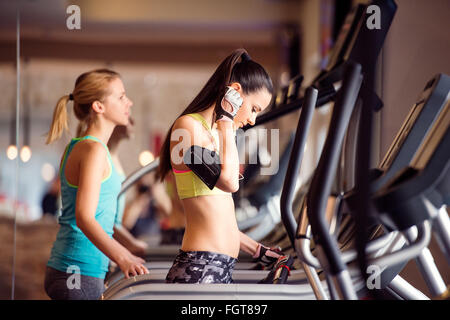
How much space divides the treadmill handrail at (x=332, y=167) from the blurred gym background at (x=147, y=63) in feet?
2.18

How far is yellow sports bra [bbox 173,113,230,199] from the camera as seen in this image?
1457 millimetres

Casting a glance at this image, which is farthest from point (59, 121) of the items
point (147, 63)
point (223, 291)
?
point (147, 63)

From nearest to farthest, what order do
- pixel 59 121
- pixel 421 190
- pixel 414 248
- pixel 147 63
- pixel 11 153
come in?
pixel 421 190 → pixel 414 248 → pixel 59 121 → pixel 11 153 → pixel 147 63

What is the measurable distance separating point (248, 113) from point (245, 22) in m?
5.74

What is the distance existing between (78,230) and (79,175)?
22cm

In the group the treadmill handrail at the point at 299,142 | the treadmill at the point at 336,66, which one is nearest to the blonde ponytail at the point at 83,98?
the treadmill at the point at 336,66

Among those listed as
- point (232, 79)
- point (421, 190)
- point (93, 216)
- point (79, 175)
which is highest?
point (232, 79)

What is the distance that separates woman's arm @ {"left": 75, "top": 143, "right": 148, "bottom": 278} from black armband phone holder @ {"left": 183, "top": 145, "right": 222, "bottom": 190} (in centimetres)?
41

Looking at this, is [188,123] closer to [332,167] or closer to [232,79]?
[232,79]

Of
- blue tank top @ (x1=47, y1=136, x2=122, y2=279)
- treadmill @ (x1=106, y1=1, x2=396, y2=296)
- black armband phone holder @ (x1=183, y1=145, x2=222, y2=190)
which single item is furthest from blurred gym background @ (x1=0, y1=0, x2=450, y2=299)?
black armband phone holder @ (x1=183, y1=145, x2=222, y2=190)

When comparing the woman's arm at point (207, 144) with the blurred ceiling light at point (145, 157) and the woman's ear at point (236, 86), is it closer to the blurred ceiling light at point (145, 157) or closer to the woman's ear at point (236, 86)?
the woman's ear at point (236, 86)

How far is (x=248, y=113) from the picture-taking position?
1488 mm

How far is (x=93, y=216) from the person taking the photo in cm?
165
